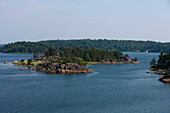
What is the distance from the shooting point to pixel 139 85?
12000 cm

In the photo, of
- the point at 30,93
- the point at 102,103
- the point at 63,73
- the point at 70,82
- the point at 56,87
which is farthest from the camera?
the point at 63,73

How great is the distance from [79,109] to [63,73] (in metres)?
85.0

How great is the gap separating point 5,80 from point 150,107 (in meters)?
75.8

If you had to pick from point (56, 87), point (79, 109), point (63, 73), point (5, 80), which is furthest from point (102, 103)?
point (63, 73)

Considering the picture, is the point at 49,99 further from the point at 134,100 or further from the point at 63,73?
the point at 63,73

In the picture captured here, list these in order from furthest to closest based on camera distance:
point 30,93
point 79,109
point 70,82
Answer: point 70,82 < point 30,93 < point 79,109

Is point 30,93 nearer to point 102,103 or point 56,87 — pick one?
point 56,87

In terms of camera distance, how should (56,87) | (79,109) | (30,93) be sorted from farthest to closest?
(56,87) < (30,93) < (79,109)

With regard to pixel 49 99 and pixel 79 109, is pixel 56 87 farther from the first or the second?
pixel 79 109

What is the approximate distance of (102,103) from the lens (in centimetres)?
8538

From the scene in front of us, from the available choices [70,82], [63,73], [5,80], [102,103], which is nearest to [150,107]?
[102,103]

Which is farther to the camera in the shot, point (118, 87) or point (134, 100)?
point (118, 87)

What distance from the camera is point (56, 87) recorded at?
114m

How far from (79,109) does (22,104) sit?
18083 millimetres
